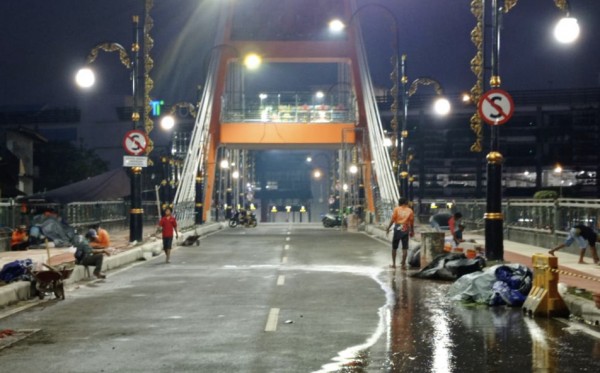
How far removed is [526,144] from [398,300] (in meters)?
95.3

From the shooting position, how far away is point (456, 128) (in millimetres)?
109125

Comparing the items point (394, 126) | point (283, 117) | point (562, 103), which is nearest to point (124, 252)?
point (394, 126)

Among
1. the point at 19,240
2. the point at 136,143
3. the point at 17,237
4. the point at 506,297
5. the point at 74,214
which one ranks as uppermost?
the point at 136,143

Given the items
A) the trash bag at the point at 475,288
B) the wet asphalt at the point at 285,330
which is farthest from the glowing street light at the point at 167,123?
the trash bag at the point at 475,288

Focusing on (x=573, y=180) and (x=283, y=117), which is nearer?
(x=283, y=117)

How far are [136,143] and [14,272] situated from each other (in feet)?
36.3

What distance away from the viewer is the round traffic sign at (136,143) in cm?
2470

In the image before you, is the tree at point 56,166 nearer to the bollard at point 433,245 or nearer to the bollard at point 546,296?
the bollard at point 433,245

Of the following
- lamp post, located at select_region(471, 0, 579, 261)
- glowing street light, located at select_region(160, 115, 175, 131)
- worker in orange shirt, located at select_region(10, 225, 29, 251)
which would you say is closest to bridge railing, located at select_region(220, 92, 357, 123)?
glowing street light, located at select_region(160, 115, 175, 131)

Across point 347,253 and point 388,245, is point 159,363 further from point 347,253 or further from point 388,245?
point 388,245

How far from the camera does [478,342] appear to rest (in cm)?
896

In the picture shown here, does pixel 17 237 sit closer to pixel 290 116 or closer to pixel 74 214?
pixel 74 214

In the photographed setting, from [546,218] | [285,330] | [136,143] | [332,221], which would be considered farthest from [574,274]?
[332,221]

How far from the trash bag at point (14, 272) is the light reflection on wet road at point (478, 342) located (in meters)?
6.55
